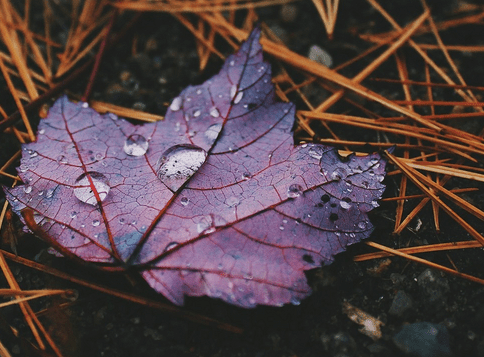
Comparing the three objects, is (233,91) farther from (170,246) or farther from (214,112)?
(170,246)

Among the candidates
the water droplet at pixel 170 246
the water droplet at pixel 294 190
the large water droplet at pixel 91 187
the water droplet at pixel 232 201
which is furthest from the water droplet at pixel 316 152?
the large water droplet at pixel 91 187

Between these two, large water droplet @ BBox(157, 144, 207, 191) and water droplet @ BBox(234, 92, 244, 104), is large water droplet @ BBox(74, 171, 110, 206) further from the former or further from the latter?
water droplet @ BBox(234, 92, 244, 104)

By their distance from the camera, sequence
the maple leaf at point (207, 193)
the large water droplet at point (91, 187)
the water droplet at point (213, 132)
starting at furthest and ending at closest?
the water droplet at point (213, 132)
the large water droplet at point (91, 187)
the maple leaf at point (207, 193)

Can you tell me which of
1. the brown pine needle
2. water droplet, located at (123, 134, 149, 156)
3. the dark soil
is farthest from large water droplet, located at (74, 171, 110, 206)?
the brown pine needle

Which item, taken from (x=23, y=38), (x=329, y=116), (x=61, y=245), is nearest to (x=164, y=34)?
(x=23, y=38)

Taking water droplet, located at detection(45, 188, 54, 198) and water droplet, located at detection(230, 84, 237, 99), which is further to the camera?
water droplet, located at detection(230, 84, 237, 99)

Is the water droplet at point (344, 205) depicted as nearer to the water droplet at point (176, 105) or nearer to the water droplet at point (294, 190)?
the water droplet at point (294, 190)

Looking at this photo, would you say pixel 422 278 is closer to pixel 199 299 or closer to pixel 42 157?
pixel 199 299
